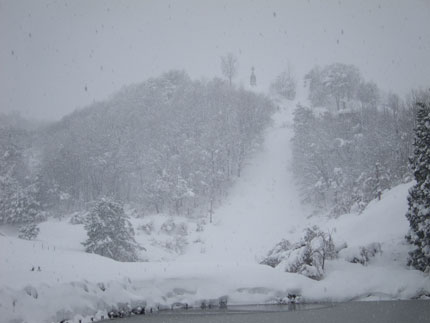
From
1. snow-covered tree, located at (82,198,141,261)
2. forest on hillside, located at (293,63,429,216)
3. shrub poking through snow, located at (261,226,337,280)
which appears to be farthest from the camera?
forest on hillside, located at (293,63,429,216)

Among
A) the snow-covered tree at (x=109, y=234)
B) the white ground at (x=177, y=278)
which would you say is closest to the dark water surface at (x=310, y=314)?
the white ground at (x=177, y=278)

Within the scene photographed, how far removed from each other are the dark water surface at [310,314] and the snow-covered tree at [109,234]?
50.0ft

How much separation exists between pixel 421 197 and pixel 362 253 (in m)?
6.47

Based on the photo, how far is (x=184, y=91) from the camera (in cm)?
7662

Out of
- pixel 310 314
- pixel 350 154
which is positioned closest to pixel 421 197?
pixel 310 314

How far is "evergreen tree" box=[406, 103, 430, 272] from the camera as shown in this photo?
23.3m

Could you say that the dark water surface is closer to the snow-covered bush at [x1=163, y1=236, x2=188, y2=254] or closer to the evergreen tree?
the evergreen tree

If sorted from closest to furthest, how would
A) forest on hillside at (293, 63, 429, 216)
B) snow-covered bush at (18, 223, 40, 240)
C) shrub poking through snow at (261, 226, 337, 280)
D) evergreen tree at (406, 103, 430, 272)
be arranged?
evergreen tree at (406, 103, 430, 272)
shrub poking through snow at (261, 226, 337, 280)
snow-covered bush at (18, 223, 40, 240)
forest on hillside at (293, 63, 429, 216)

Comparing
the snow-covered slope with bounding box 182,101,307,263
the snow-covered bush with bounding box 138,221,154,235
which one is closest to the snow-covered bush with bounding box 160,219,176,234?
the snow-covered bush with bounding box 138,221,154,235

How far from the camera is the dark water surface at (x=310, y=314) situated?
60.7 feet

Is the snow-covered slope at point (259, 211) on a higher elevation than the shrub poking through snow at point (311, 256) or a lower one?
higher

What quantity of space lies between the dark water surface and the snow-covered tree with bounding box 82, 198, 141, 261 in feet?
50.0

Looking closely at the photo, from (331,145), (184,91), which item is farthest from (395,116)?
(184,91)

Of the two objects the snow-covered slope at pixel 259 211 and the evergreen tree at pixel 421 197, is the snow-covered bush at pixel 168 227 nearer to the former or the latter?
the snow-covered slope at pixel 259 211
